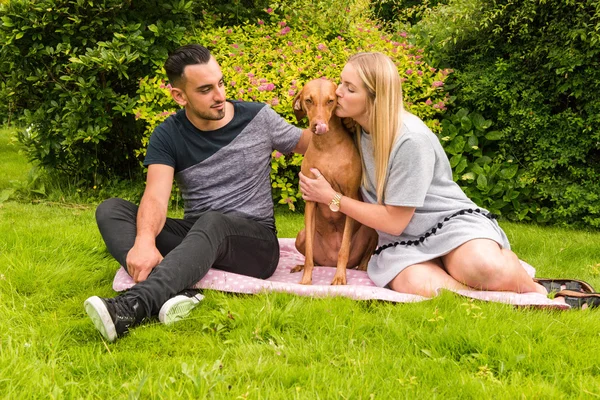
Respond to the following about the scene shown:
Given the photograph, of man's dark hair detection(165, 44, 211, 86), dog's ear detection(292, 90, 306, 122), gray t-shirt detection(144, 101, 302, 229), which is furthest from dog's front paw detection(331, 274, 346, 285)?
man's dark hair detection(165, 44, 211, 86)

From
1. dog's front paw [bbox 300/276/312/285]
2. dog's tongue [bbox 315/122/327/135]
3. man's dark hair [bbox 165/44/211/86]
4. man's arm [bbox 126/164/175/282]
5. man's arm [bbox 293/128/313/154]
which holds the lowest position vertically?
dog's front paw [bbox 300/276/312/285]

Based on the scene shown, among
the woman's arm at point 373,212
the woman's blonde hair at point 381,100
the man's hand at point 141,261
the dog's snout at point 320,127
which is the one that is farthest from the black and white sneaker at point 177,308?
the woman's blonde hair at point 381,100

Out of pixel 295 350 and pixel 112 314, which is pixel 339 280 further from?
pixel 112 314

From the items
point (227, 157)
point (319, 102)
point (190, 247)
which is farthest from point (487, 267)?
point (227, 157)

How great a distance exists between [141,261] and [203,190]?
80cm

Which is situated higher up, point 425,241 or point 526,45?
point 526,45

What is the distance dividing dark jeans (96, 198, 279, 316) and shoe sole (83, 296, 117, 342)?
213mm

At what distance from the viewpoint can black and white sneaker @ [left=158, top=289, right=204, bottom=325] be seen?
298cm

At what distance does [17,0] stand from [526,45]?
5.10 meters

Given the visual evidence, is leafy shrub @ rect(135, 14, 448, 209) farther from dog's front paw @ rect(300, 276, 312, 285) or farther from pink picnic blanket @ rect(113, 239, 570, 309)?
pink picnic blanket @ rect(113, 239, 570, 309)

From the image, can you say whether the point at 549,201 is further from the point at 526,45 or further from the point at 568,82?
the point at 526,45

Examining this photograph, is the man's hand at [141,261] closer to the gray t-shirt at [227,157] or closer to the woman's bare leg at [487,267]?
the gray t-shirt at [227,157]

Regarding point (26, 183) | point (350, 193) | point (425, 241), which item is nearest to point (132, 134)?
point (26, 183)

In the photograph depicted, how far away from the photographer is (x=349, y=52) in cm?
638
